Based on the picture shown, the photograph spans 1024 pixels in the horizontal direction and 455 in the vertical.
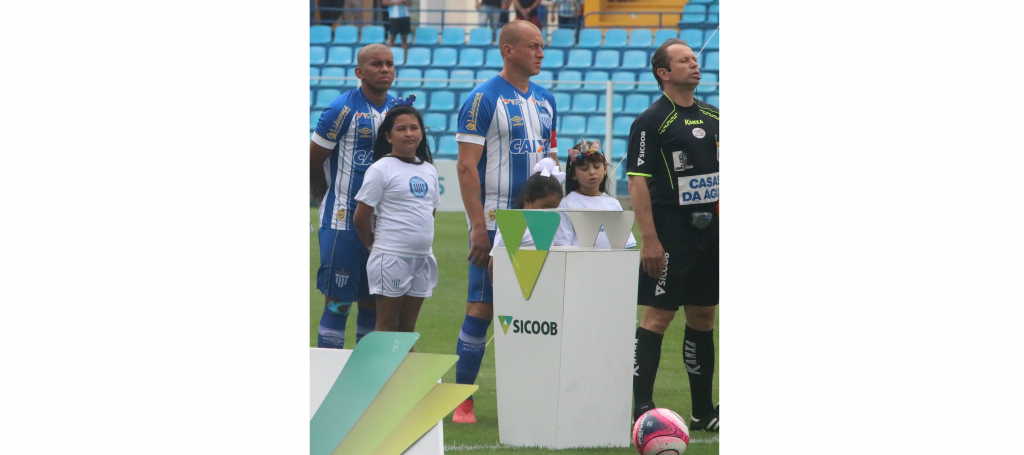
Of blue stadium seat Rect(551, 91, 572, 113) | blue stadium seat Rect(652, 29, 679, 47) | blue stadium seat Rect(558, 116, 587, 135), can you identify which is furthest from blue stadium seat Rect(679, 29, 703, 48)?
blue stadium seat Rect(558, 116, 587, 135)

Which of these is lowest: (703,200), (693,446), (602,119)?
(693,446)

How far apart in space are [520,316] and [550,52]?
48.2 feet

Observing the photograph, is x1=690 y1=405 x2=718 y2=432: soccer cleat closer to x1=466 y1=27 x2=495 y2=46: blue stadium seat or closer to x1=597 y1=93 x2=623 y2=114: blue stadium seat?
x1=597 y1=93 x2=623 y2=114: blue stadium seat

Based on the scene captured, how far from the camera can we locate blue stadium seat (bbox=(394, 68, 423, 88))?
58.3 feet

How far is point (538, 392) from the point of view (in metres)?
4.05

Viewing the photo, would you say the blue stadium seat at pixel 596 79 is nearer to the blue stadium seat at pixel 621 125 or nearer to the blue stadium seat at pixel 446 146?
the blue stadium seat at pixel 621 125

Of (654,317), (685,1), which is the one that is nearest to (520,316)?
(654,317)

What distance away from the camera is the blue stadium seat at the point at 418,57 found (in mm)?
18547

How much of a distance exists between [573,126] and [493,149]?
12.3m

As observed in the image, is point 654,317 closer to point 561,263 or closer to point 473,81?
point 561,263

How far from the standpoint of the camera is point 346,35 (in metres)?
19.7

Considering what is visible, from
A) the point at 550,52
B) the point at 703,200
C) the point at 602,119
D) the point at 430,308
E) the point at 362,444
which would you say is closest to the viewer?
the point at 362,444

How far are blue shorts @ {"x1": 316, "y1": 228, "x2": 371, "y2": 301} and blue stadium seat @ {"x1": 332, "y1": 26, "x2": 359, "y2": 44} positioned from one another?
14.9 m

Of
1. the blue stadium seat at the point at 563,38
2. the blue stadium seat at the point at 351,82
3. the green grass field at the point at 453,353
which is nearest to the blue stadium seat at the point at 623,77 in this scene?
the blue stadium seat at the point at 563,38
